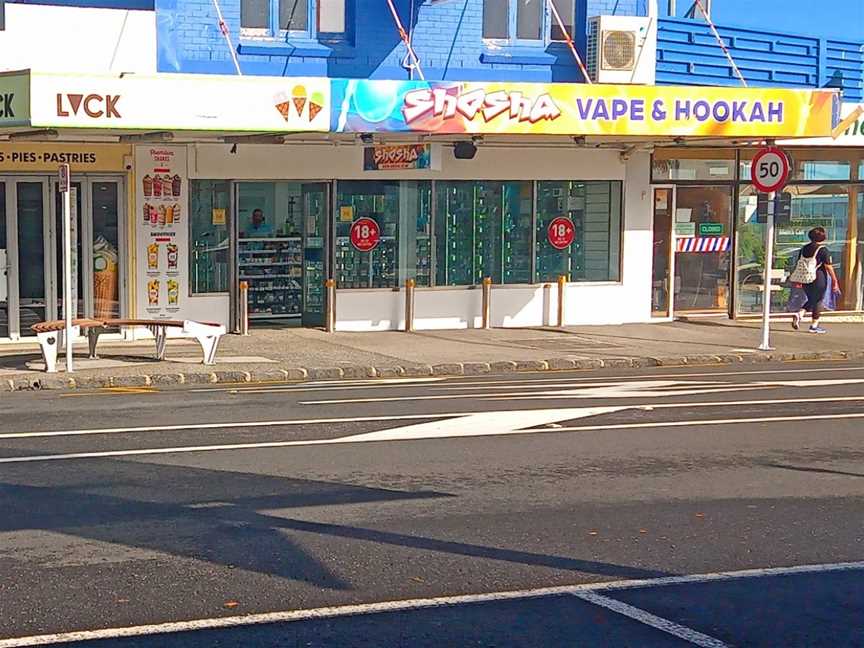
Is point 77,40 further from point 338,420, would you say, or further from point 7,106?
point 338,420

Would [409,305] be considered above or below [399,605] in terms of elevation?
above

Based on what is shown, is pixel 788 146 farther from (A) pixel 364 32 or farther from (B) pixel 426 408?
(B) pixel 426 408

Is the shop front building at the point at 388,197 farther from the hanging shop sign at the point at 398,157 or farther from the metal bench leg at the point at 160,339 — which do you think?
the metal bench leg at the point at 160,339

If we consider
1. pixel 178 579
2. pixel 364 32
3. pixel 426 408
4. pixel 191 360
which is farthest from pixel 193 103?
pixel 178 579

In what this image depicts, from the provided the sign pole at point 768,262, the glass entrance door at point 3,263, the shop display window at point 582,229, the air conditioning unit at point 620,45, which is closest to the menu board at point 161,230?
the glass entrance door at point 3,263

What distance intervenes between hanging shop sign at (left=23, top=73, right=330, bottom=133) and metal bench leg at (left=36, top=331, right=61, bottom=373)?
257 centimetres

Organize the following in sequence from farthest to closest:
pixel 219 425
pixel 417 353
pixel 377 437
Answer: pixel 417 353 < pixel 219 425 < pixel 377 437

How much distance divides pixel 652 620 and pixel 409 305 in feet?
49.2

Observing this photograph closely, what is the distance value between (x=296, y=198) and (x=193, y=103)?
4125mm

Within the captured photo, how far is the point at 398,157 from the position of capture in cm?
1998

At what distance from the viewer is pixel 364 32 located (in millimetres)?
20328

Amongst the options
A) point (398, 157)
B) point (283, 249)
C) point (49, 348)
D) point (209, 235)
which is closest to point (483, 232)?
point (398, 157)

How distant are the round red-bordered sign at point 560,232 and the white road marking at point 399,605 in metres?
15.4

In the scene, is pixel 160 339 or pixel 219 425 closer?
pixel 219 425
